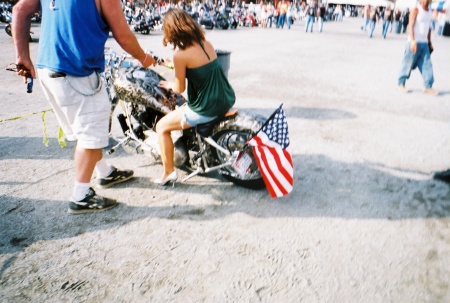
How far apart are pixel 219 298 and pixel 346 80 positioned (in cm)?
742

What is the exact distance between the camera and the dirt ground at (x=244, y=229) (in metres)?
2.39

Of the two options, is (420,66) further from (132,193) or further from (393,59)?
(132,193)

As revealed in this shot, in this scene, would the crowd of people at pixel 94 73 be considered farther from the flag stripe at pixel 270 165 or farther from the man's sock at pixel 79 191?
the flag stripe at pixel 270 165

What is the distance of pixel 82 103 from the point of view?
2783 mm

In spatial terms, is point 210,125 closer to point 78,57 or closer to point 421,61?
point 78,57

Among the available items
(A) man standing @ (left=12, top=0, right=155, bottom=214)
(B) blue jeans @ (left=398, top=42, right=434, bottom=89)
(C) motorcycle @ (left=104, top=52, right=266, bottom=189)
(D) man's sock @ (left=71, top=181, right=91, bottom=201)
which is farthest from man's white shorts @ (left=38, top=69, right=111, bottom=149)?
(B) blue jeans @ (left=398, top=42, right=434, bottom=89)

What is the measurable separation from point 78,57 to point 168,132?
3.75 ft

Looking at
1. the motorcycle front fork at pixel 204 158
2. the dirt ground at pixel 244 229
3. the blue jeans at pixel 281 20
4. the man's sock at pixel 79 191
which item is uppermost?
the blue jeans at pixel 281 20

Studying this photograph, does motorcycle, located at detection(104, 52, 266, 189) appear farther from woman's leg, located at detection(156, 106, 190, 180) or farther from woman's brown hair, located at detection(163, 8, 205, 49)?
woman's brown hair, located at detection(163, 8, 205, 49)

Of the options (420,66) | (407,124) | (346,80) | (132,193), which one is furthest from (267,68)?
(132,193)

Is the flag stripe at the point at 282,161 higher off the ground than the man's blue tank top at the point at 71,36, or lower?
lower

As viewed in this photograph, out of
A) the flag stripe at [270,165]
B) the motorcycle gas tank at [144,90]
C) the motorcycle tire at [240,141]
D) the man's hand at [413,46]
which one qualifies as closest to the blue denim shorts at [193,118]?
the motorcycle tire at [240,141]

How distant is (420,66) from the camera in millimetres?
7062

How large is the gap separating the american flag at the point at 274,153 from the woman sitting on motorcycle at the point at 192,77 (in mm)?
514
